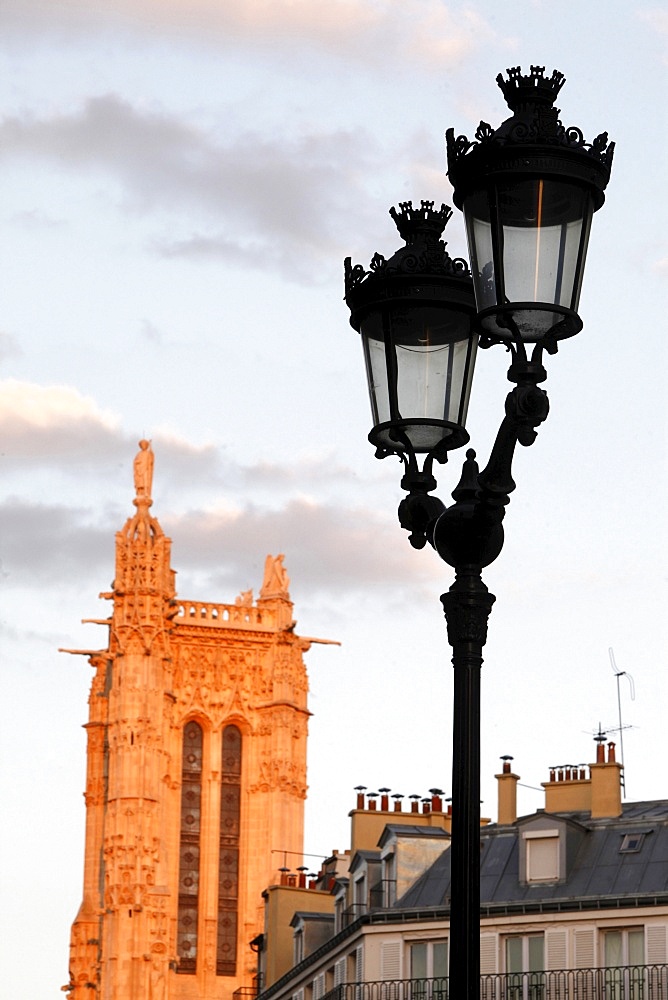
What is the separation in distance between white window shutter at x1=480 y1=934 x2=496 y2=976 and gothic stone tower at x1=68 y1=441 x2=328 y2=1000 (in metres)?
54.6

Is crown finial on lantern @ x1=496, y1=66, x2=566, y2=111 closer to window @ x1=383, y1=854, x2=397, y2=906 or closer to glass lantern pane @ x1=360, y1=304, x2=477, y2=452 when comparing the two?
glass lantern pane @ x1=360, y1=304, x2=477, y2=452

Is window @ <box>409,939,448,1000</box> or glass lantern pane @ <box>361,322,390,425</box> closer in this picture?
glass lantern pane @ <box>361,322,390,425</box>

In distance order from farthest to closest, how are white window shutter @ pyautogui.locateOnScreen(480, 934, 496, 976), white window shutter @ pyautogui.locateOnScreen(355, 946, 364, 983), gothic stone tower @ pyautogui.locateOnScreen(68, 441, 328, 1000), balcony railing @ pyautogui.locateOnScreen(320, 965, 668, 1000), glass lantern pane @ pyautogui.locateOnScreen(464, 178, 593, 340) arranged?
gothic stone tower @ pyautogui.locateOnScreen(68, 441, 328, 1000) < white window shutter @ pyautogui.locateOnScreen(355, 946, 364, 983) < white window shutter @ pyautogui.locateOnScreen(480, 934, 496, 976) < balcony railing @ pyautogui.locateOnScreen(320, 965, 668, 1000) < glass lantern pane @ pyautogui.locateOnScreen(464, 178, 593, 340)

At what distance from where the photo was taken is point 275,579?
9956 centimetres

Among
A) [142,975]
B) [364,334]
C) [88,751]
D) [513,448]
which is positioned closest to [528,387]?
[513,448]

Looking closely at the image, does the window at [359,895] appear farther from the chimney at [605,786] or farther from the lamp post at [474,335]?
the lamp post at [474,335]

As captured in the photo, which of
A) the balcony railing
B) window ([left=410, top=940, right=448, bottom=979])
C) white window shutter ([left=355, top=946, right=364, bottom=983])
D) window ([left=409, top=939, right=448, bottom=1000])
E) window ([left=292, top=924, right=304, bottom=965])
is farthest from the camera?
window ([left=292, top=924, right=304, bottom=965])

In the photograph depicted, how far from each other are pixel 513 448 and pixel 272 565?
89795 mm

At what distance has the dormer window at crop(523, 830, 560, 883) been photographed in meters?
40.2

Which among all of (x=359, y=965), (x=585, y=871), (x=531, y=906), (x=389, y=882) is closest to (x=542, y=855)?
(x=585, y=871)

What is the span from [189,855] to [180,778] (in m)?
3.16

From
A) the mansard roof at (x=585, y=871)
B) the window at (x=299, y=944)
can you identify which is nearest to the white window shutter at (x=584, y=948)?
the mansard roof at (x=585, y=871)

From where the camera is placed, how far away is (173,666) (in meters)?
99.0

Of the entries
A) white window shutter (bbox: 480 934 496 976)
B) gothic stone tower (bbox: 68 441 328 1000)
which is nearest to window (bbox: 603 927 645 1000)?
white window shutter (bbox: 480 934 496 976)
